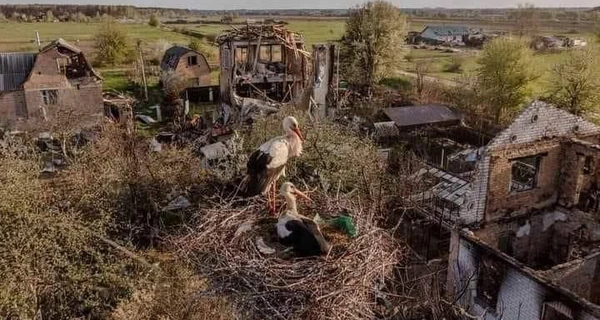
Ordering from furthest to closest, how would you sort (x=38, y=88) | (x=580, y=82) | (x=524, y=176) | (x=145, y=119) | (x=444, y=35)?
(x=444, y=35) < (x=145, y=119) < (x=38, y=88) < (x=580, y=82) < (x=524, y=176)

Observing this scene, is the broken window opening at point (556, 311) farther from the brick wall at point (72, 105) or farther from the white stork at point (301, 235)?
the brick wall at point (72, 105)

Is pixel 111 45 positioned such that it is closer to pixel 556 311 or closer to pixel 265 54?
pixel 265 54

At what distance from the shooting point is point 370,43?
130 feet

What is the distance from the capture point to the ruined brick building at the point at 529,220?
11609mm

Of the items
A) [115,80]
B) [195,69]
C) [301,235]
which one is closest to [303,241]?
[301,235]

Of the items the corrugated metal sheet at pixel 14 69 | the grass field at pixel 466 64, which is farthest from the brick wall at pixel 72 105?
the grass field at pixel 466 64

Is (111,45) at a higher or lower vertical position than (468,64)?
higher

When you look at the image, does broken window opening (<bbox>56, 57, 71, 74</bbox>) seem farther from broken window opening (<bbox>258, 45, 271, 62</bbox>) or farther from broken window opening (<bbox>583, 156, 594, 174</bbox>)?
broken window opening (<bbox>583, 156, 594, 174</bbox>)

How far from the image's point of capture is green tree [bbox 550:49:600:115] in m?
28.0

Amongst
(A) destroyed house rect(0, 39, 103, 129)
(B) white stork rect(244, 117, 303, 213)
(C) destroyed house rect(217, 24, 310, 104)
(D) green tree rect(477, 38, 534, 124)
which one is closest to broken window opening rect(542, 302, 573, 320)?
(B) white stork rect(244, 117, 303, 213)

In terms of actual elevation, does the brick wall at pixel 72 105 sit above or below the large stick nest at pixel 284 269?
below

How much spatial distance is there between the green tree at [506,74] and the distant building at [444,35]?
54577 mm

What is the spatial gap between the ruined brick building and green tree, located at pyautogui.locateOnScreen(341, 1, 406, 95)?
79.4 feet

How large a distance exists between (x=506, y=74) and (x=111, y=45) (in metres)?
40.2
